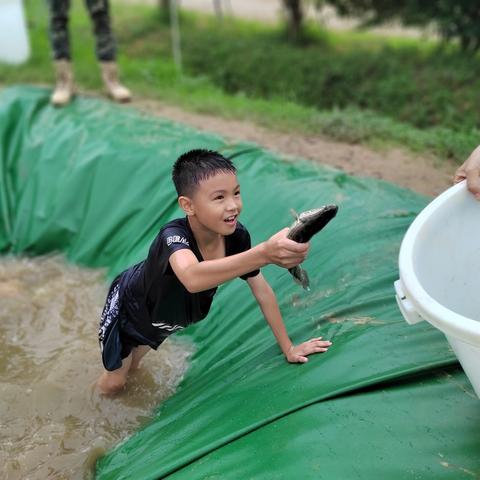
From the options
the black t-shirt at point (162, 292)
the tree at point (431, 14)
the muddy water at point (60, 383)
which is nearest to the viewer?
the black t-shirt at point (162, 292)

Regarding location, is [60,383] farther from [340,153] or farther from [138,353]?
[340,153]

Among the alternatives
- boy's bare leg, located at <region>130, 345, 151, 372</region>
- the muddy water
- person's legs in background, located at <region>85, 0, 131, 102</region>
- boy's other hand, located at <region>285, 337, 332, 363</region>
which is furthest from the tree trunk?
boy's other hand, located at <region>285, 337, 332, 363</region>

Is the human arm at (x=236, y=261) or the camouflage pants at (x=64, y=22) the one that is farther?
the camouflage pants at (x=64, y=22)

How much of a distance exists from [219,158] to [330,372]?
701 mm

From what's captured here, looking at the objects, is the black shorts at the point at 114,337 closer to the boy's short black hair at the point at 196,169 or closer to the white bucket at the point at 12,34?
the boy's short black hair at the point at 196,169

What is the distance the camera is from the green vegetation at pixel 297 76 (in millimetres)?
4531

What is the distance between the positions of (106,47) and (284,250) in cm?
388

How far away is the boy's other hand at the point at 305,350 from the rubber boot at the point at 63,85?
302 centimetres

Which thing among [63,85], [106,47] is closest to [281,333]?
[63,85]

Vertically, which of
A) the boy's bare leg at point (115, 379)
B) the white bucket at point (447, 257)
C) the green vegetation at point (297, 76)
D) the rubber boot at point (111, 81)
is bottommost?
the green vegetation at point (297, 76)

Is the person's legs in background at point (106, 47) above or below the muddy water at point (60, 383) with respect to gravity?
above

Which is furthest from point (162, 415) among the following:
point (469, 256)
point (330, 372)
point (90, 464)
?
point (469, 256)

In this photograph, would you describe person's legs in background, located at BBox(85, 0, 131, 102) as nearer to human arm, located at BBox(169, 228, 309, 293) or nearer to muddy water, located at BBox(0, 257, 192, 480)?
muddy water, located at BBox(0, 257, 192, 480)

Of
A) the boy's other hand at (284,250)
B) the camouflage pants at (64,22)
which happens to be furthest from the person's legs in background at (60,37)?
the boy's other hand at (284,250)
